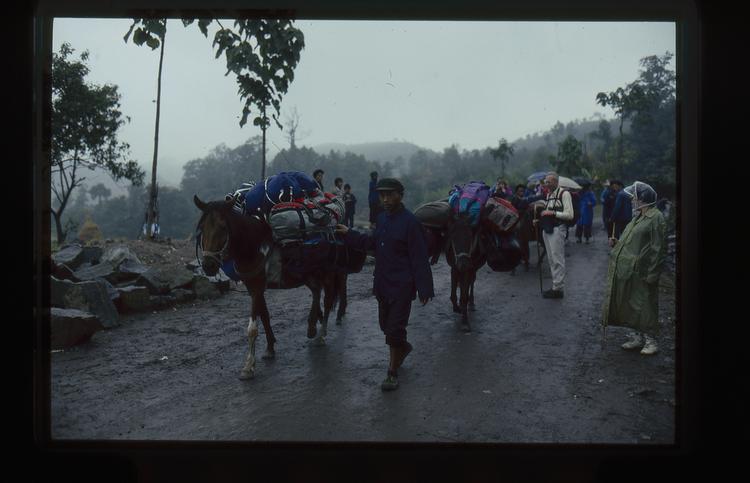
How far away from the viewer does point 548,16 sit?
4.26 m

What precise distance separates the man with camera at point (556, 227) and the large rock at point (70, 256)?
6.58 metres

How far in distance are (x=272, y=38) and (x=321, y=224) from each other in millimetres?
2017

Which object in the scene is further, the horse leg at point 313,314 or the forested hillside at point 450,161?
the horse leg at point 313,314

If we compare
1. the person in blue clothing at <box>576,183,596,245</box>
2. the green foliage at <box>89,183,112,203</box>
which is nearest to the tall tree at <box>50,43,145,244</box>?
the green foliage at <box>89,183,112,203</box>

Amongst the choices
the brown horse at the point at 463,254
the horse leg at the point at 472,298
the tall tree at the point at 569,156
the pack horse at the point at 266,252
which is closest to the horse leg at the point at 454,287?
the brown horse at the point at 463,254

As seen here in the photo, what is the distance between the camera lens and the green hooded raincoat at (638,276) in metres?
5.39

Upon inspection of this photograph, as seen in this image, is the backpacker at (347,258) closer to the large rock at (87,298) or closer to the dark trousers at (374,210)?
the dark trousers at (374,210)

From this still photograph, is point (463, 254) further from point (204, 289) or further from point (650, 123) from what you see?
point (204, 289)

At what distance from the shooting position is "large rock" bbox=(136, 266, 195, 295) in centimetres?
723

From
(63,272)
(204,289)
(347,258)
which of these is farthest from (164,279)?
(347,258)

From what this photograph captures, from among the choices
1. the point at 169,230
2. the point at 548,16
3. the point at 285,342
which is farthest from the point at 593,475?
the point at 169,230

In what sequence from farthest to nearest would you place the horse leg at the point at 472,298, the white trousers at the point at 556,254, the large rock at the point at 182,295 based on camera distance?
the white trousers at the point at 556,254
the horse leg at the point at 472,298
the large rock at the point at 182,295

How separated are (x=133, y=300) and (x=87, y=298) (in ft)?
2.44

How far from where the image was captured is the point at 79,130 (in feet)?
19.6
